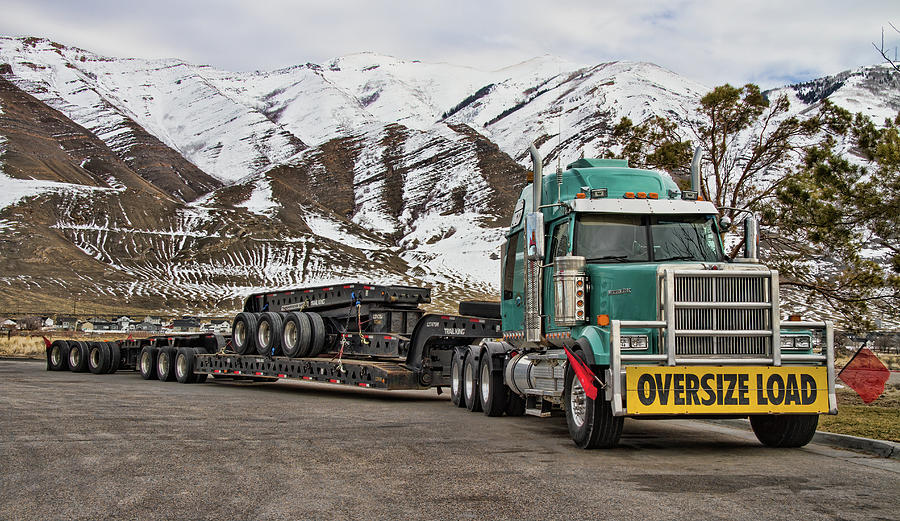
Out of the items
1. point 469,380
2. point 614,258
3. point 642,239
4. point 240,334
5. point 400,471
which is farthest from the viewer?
point 240,334

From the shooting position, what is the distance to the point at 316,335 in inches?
834

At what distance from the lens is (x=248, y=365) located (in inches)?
910

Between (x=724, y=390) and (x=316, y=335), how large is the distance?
1226 centimetres

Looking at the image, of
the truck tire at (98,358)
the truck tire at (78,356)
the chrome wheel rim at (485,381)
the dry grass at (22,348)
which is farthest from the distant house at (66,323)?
the chrome wheel rim at (485,381)

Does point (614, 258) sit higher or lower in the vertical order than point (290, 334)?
higher

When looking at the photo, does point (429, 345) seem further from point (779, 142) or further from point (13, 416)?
point (779, 142)

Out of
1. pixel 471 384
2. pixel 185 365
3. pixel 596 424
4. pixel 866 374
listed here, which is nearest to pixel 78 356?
pixel 185 365

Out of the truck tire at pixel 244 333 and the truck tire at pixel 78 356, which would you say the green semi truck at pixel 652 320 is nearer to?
the truck tire at pixel 244 333

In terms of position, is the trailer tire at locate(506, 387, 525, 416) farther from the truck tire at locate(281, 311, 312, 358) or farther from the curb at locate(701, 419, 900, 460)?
the truck tire at locate(281, 311, 312, 358)

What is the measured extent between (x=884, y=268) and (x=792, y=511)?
15.4 metres

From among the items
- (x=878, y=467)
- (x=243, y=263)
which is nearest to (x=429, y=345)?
(x=878, y=467)

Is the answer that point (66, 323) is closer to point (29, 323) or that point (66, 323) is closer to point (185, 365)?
point (29, 323)

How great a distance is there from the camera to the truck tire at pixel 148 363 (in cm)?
2778

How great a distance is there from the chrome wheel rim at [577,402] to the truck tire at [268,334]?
1190 cm
